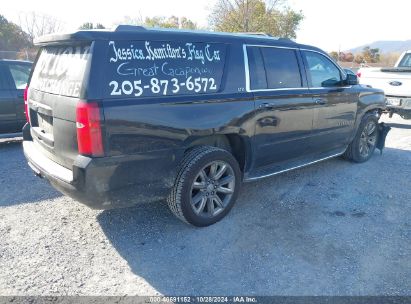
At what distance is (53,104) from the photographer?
9.92 feet

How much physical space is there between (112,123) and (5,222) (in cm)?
193

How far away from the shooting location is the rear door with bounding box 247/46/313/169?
3770 mm

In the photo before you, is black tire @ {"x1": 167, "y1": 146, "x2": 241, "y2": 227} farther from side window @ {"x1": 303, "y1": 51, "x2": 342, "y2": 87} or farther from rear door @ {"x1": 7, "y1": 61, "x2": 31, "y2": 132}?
rear door @ {"x1": 7, "y1": 61, "x2": 31, "y2": 132}

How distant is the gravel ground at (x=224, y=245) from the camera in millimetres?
2691

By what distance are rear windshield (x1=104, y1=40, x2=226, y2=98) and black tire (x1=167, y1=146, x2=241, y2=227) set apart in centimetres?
66

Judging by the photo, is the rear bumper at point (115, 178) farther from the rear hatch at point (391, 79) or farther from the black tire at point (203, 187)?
the rear hatch at point (391, 79)

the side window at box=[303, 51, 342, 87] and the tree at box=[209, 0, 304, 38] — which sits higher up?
the tree at box=[209, 0, 304, 38]

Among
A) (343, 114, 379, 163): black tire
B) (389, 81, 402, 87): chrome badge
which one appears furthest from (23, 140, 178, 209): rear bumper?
(389, 81, 402, 87): chrome badge

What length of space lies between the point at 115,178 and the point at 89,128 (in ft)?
1.57

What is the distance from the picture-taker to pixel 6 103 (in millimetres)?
6164

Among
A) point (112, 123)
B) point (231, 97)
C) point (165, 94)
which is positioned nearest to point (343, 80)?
point (231, 97)

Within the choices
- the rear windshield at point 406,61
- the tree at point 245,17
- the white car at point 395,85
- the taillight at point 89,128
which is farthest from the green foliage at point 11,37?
the taillight at point 89,128

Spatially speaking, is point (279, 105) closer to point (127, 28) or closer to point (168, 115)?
point (168, 115)

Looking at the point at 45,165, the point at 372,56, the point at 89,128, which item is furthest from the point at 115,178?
the point at 372,56
